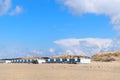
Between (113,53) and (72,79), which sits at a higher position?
(113,53)

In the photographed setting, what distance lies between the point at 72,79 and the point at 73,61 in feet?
307

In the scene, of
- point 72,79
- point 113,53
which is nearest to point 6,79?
point 72,79

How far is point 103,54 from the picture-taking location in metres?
162

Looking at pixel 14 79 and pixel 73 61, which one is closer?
pixel 14 79

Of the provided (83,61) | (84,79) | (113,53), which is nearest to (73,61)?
(83,61)

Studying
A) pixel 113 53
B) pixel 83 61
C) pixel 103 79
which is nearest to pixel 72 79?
pixel 103 79

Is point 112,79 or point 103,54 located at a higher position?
point 103,54

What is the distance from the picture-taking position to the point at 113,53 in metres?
155

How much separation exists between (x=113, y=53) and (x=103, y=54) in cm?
767

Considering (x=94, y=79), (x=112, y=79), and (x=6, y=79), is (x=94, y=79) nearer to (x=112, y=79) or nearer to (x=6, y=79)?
(x=112, y=79)

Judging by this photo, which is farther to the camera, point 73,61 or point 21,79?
point 73,61

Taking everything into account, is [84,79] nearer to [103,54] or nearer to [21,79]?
[21,79]

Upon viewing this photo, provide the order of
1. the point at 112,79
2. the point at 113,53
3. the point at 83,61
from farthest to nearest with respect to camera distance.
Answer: the point at 113,53, the point at 83,61, the point at 112,79

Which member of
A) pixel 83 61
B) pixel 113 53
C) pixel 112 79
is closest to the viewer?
pixel 112 79
